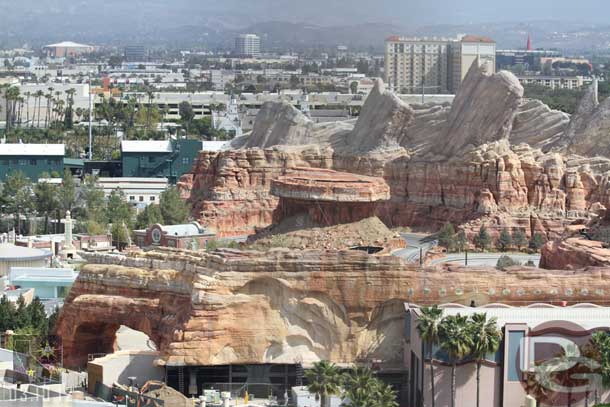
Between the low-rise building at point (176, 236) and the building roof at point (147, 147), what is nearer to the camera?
the low-rise building at point (176, 236)

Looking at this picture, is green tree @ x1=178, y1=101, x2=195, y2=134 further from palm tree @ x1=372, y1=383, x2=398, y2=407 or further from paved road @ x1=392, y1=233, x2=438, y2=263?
Answer: palm tree @ x1=372, y1=383, x2=398, y2=407

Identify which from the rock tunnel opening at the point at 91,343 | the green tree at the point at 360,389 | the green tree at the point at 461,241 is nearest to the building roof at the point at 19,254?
the green tree at the point at 461,241

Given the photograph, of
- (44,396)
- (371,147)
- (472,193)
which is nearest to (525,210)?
(472,193)

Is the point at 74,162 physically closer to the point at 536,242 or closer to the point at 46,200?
the point at 46,200

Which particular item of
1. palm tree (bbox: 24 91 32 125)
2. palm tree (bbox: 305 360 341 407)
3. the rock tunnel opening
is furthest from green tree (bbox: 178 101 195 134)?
palm tree (bbox: 305 360 341 407)

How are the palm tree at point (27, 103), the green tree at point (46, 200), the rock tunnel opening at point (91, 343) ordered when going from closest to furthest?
the rock tunnel opening at point (91, 343)
the green tree at point (46, 200)
the palm tree at point (27, 103)

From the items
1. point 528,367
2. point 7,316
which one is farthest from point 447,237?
point 528,367

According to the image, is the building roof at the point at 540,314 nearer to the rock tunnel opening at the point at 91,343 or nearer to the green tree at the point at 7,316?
the rock tunnel opening at the point at 91,343
